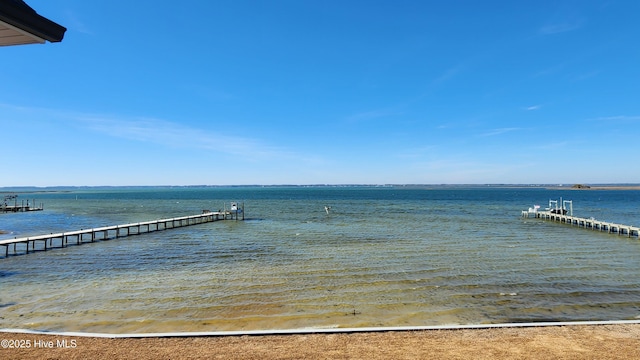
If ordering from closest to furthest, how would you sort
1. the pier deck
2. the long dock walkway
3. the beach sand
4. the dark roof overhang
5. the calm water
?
1. the dark roof overhang
2. the beach sand
3. the calm water
4. the long dock walkway
5. the pier deck

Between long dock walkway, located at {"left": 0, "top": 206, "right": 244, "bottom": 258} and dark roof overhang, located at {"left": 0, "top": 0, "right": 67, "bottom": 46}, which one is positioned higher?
dark roof overhang, located at {"left": 0, "top": 0, "right": 67, "bottom": 46}

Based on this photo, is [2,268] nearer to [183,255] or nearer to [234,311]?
[183,255]

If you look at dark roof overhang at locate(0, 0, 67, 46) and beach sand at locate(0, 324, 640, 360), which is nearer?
dark roof overhang at locate(0, 0, 67, 46)

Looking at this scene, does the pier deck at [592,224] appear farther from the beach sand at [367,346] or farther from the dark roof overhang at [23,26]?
the dark roof overhang at [23,26]

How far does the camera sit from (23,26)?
2.85 meters

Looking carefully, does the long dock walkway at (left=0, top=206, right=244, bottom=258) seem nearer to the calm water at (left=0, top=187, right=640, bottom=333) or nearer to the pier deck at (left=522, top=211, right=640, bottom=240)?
the calm water at (left=0, top=187, right=640, bottom=333)

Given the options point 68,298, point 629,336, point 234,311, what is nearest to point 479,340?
point 629,336

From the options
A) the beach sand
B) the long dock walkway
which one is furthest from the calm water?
the beach sand

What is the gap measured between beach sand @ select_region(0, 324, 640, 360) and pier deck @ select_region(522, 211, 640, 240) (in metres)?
30.4

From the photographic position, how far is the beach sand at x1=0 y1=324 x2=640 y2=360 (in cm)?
682

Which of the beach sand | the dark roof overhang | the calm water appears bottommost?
the calm water

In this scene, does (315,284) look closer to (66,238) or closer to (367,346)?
(367,346)

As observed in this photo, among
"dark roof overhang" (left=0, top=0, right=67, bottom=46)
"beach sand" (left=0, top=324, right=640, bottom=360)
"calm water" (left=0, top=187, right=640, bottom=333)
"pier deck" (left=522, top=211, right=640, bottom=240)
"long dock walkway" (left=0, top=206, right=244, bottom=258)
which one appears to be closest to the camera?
"dark roof overhang" (left=0, top=0, right=67, bottom=46)

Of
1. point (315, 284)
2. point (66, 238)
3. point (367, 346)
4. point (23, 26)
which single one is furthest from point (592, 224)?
point (66, 238)
